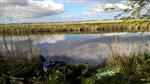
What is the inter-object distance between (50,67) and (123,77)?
288 cm

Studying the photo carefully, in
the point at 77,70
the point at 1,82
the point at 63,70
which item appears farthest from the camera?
the point at 77,70

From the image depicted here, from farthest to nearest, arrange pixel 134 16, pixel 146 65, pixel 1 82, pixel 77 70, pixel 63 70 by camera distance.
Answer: pixel 77 70
pixel 63 70
pixel 146 65
pixel 1 82
pixel 134 16

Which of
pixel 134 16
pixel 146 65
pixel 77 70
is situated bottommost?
pixel 77 70

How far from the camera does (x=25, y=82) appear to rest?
9234 mm

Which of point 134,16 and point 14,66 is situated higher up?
point 134,16

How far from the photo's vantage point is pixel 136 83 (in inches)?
321

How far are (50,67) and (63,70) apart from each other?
2.25ft

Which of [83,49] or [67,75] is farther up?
[67,75]

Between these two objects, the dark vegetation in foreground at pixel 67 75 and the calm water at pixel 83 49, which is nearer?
the dark vegetation in foreground at pixel 67 75

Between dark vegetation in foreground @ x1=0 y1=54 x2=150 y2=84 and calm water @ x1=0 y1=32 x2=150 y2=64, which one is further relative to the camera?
calm water @ x1=0 y1=32 x2=150 y2=64

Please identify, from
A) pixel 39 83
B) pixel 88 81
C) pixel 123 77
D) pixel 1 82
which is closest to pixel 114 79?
pixel 123 77

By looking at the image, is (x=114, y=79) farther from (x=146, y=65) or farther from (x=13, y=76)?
(x=13, y=76)

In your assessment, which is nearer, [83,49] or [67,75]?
[67,75]

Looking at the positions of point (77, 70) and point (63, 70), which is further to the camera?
point (77, 70)
